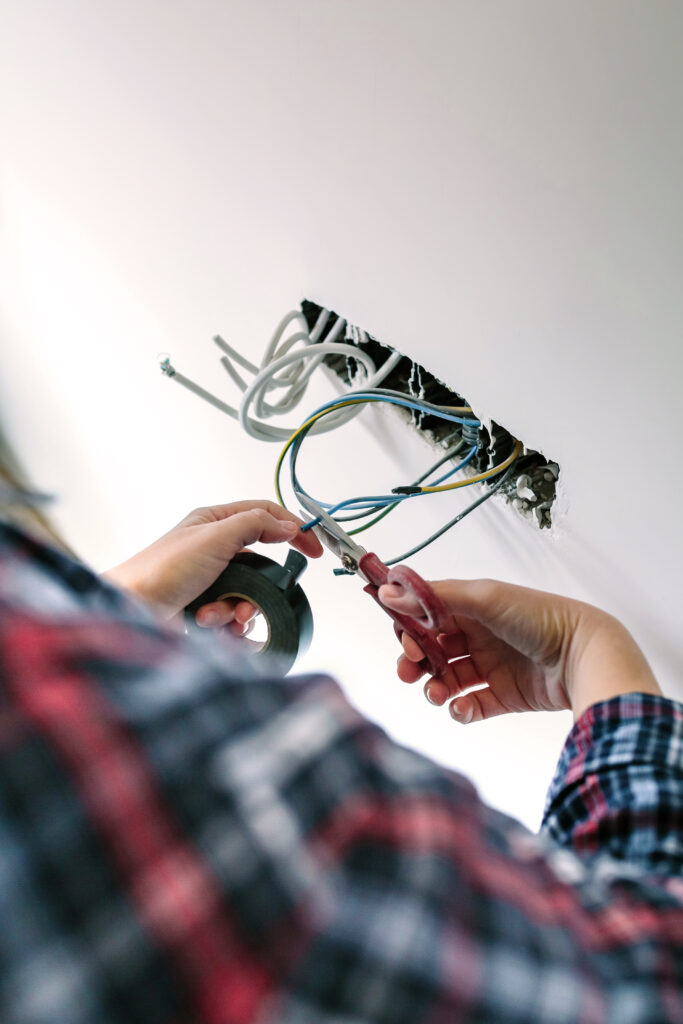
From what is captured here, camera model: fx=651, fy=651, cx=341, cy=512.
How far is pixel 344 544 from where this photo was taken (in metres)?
0.59

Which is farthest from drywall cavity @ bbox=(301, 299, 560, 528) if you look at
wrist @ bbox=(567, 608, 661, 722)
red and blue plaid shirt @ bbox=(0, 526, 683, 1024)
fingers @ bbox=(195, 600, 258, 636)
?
red and blue plaid shirt @ bbox=(0, 526, 683, 1024)

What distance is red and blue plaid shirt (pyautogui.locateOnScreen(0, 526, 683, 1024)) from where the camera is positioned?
0.52 feet

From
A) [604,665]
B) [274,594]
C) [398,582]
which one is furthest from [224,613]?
[604,665]

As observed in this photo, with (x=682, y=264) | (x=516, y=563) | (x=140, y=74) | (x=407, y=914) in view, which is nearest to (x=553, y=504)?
(x=516, y=563)

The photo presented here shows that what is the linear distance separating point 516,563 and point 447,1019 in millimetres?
498

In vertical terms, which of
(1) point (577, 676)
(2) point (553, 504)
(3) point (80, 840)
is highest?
(2) point (553, 504)

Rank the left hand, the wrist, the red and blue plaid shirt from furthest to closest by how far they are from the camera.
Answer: the left hand, the wrist, the red and blue plaid shirt

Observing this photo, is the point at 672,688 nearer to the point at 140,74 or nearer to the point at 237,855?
the point at 237,855

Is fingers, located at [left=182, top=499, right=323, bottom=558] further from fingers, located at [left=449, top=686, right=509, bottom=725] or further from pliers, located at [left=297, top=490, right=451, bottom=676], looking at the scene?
fingers, located at [left=449, top=686, right=509, bottom=725]

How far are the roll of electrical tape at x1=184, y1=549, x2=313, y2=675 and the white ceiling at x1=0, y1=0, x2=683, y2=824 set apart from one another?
19 centimetres

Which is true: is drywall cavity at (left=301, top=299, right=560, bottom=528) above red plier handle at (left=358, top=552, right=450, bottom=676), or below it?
above

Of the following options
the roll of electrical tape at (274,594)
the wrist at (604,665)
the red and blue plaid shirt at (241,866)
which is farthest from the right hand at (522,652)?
the red and blue plaid shirt at (241,866)

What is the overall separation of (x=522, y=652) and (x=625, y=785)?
0.22 m

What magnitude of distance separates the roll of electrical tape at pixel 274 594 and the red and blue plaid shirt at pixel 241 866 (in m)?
0.36
